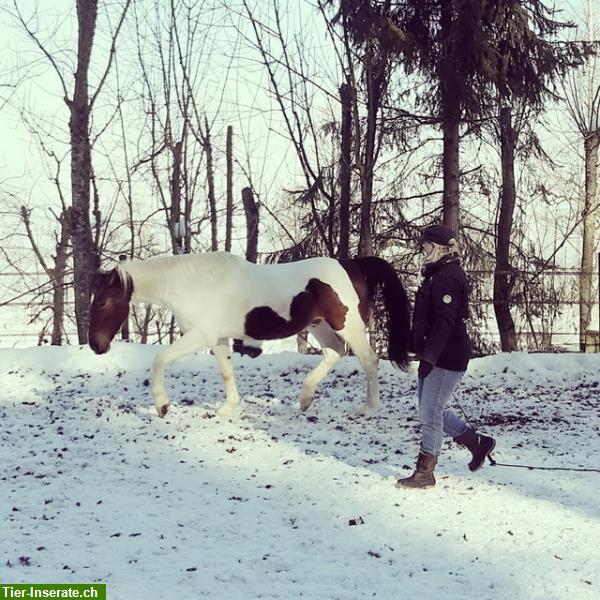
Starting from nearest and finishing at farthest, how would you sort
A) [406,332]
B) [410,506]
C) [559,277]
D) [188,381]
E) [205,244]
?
[410,506] < [406,332] < [188,381] < [559,277] < [205,244]

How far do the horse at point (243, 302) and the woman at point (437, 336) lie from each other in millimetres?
2028

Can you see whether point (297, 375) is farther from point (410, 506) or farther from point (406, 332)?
point (410, 506)

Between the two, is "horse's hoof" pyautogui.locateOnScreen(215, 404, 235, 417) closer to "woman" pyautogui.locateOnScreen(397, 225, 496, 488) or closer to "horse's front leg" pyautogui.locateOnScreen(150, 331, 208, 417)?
"horse's front leg" pyautogui.locateOnScreen(150, 331, 208, 417)

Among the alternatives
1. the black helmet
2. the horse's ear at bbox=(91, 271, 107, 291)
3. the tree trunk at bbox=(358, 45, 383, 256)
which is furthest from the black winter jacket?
the tree trunk at bbox=(358, 45, 383, 256)

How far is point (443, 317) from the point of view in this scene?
14.9 feet

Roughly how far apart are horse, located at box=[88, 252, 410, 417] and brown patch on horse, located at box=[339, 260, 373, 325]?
10mm

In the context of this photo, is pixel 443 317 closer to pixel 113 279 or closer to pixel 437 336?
pixel 437 336

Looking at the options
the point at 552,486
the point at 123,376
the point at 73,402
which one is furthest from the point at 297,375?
the point at 552,486

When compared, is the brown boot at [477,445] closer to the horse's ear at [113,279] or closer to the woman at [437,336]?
the woman at [437,336]

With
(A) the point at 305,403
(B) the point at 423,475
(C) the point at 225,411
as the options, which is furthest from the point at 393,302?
(B) the point at 423,475

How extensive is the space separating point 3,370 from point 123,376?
Answer: 1.62 meters

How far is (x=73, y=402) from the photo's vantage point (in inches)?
301

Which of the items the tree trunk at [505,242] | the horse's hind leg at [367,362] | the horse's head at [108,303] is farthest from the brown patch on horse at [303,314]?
the tree trunk at [505,242]

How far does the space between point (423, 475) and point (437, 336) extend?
965 millimetres
